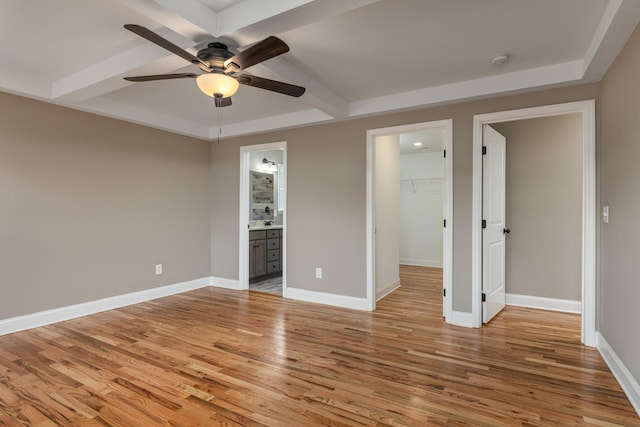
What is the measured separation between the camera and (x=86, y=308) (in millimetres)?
3680

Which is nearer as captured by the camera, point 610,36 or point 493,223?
point 610,36

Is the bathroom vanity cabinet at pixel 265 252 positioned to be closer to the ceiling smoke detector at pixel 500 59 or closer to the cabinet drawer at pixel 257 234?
the cabinet drawer at pixel 257 234

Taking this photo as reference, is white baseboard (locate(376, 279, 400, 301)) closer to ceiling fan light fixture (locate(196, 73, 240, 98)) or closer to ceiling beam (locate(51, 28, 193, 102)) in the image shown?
ceiling fan light fixture (locate(196, 73, 240, 98))

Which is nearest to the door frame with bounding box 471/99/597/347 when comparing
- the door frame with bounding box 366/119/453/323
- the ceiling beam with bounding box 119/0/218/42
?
the door frame with bounding box 366/119/453/323

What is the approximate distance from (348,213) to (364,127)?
1.04 m

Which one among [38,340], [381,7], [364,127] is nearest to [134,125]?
[38,340]

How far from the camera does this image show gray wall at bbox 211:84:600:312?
11.1 ft

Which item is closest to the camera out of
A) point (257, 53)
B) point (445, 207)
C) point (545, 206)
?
point (257, 53)

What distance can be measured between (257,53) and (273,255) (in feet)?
13.9

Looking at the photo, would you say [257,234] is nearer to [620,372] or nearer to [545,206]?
[545,206]

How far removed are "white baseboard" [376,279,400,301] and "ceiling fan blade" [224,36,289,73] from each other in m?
3.22

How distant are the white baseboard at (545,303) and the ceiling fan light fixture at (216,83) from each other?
3.96 meters

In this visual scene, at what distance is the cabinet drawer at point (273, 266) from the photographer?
5676mm

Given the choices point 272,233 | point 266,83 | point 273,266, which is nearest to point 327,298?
point 273,266
